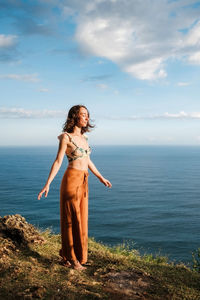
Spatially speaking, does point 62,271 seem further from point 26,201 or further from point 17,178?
point 17,178

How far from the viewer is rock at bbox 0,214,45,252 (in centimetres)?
721

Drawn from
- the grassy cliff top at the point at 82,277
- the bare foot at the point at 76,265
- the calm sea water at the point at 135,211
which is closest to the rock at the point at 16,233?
the grassy cliff top at the point at 82,277

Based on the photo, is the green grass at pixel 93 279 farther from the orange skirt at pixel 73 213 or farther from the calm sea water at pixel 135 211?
the calm sea water at pixel 135 211

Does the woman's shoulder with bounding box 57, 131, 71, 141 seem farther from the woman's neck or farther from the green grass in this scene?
the green grass

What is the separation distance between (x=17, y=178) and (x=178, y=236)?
227 feet

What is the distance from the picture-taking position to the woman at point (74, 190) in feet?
19.5

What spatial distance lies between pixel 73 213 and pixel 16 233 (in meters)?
2.49

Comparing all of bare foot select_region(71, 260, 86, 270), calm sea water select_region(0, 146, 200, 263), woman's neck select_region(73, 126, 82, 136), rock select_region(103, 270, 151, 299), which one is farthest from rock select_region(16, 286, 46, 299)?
calm sea water select_region(0, 146, 200, 263)

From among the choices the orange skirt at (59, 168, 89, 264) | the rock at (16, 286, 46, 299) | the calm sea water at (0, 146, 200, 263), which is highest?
the orange skirt at (59, 168, 89, 264)

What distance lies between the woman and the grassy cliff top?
451 millimetres

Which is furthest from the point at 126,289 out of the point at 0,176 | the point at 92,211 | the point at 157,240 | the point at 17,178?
the point at 0,176

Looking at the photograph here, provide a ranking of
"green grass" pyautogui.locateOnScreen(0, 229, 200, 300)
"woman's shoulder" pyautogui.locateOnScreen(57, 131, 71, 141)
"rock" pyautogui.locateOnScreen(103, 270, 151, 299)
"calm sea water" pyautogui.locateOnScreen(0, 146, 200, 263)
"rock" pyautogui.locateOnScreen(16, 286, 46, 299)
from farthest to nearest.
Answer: "calm sea water" pyautogui.locateOnScreen(0, 146, 200, 263), "woman's shoulder" pyautogui.locateOnScreen(57, 131, 71, 141), "rock" pyautogui.locateOnScreen(103, 270, 151, 299), "green grass" pyautogui.locateOnScreen(0, 229, 200, 300), "rock" pyautogui.locateOnScreen(16, 286, 46, 299)

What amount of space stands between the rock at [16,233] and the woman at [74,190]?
162 centimetres

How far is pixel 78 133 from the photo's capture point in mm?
6262
